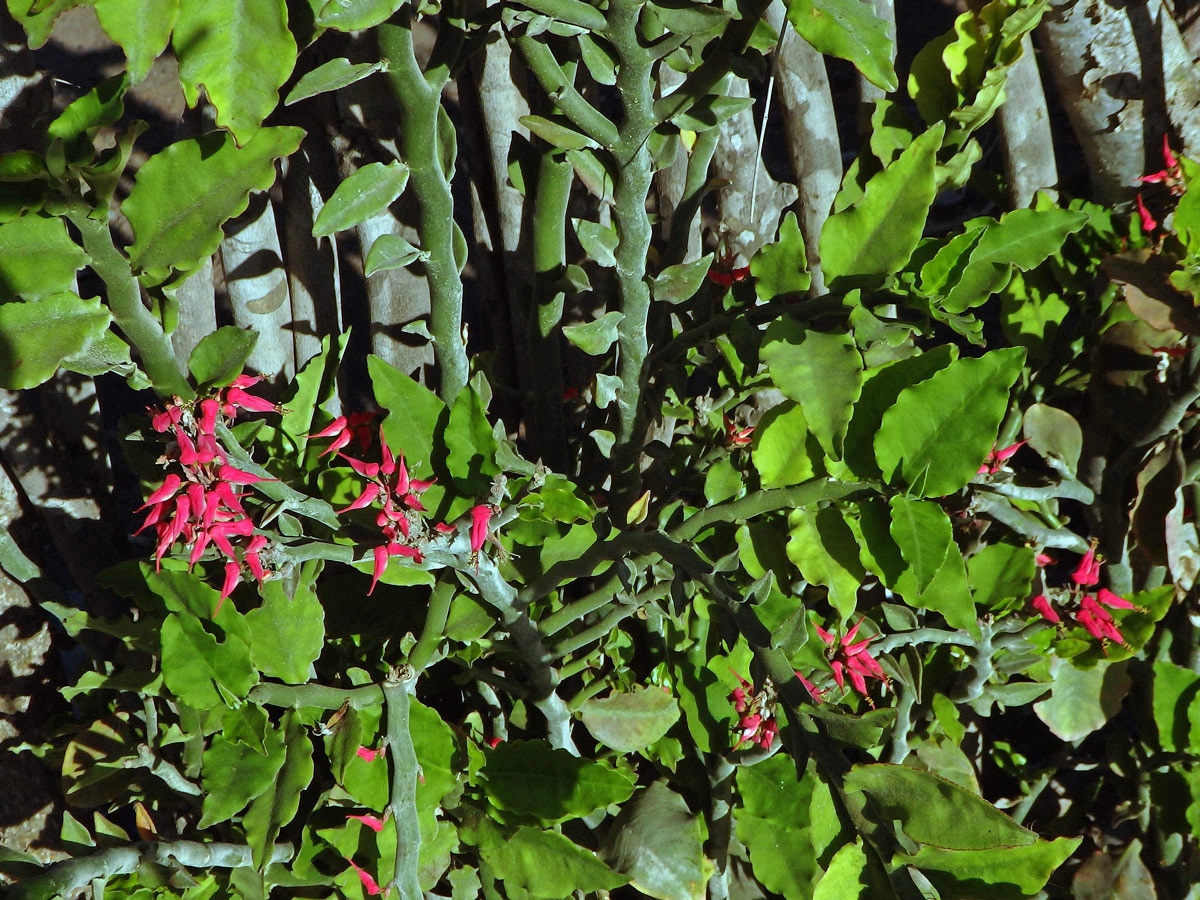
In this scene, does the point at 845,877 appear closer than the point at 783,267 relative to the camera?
Yes

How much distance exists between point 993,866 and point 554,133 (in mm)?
551

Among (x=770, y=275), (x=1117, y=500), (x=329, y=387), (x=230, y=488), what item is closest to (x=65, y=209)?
(x=230, y=488)

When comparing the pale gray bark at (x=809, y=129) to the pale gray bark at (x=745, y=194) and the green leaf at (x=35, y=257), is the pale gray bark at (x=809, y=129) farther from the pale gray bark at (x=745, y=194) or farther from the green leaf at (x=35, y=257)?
the green leaf at (x=35, y=257)

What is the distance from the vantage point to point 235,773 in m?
0.75

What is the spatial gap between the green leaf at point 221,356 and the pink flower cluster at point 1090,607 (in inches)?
29.6

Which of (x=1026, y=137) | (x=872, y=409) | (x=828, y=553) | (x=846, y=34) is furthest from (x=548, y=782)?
(x=1026, y=137)

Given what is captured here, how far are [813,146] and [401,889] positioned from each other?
32.9 inches

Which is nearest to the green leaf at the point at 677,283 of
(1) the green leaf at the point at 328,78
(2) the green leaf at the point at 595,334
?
(2) the green leaf at the point at 595,334

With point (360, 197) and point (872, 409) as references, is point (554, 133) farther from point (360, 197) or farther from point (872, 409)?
point (872, 409)

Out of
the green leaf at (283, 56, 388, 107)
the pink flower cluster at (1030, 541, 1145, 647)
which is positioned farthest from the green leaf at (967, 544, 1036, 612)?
the green leaf at (283, 56, 388, 107)

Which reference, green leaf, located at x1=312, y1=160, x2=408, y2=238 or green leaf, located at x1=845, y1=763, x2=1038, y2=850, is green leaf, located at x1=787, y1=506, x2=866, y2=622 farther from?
green leaf, located at x1=312, y1=160, x2=408, y2=238

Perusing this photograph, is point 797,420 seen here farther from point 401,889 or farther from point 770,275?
point 401,889

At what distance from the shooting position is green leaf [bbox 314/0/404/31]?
1.64 feet

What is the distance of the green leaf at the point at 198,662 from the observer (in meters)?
0.73
